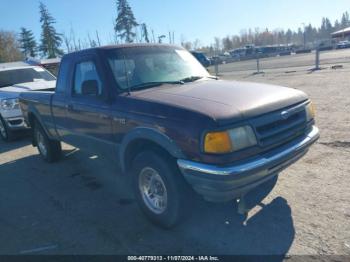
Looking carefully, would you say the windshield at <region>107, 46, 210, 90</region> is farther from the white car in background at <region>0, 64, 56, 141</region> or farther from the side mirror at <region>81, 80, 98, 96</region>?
the white car in background at <region>0, 64, 56, 141</region>

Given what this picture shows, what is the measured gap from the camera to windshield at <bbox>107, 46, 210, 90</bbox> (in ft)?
13.6

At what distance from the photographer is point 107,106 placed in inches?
160

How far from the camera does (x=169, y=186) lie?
3.36 m

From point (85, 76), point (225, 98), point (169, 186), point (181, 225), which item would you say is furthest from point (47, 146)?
point (225, 98)

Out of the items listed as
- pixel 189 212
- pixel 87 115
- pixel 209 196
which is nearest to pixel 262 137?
pixel 209 196

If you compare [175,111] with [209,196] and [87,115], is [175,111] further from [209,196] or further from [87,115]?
[87,115]

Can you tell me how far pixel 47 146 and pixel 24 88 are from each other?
10.1ft

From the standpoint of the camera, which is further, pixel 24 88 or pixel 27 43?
pixel 27 43

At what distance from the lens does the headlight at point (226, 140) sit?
297cm

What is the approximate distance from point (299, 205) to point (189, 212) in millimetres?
1358

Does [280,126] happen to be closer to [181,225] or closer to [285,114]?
[285,114]

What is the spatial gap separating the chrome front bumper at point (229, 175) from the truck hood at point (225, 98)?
427mm

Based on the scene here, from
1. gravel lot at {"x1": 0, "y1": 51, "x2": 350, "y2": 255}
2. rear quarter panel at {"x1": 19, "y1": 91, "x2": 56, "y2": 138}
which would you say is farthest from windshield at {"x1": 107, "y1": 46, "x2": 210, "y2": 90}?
rear quarter panel at {"x1": 19, "y1": 91, "x2": 56, "y2": 138}

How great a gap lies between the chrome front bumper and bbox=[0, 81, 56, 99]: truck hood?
6600 mm
